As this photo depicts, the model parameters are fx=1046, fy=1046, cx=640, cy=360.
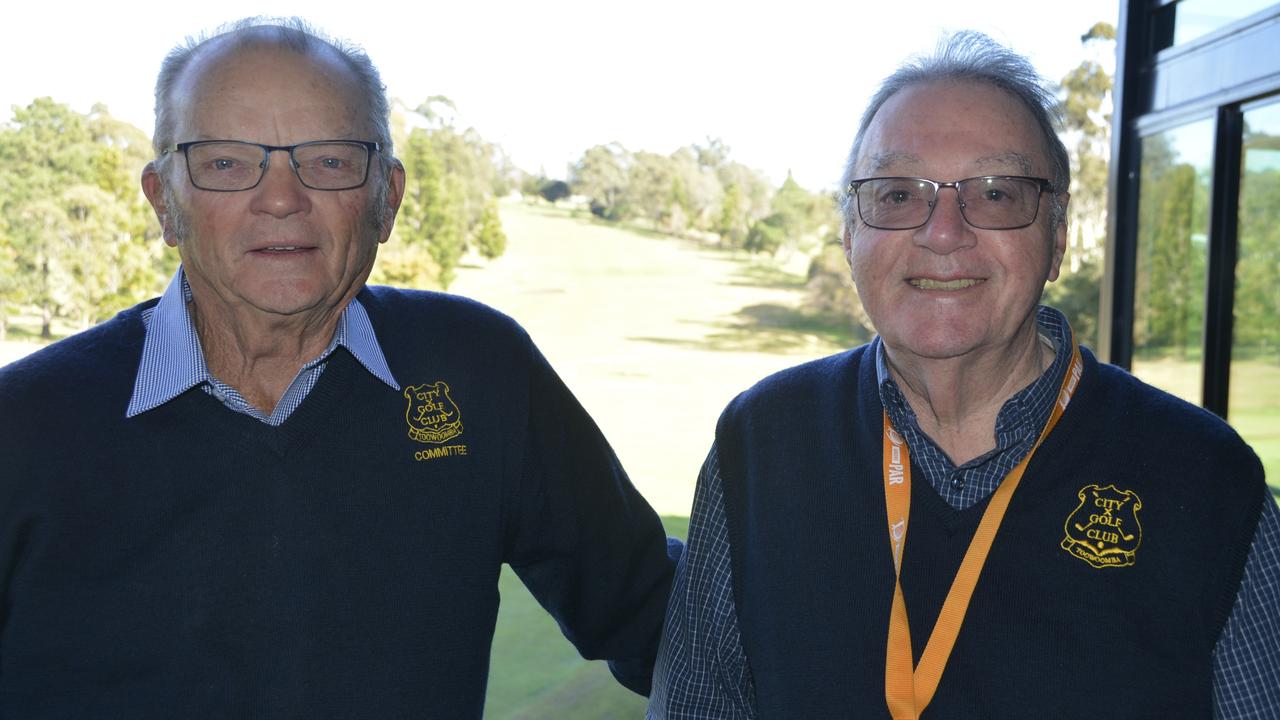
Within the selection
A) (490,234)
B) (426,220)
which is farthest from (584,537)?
(490,234)

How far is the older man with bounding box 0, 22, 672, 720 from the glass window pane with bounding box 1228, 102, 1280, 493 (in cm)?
733

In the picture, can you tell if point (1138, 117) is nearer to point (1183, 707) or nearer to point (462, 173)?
point (1183, 707)

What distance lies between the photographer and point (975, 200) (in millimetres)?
1515

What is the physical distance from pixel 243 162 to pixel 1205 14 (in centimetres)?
797

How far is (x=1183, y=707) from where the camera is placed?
4.48ft

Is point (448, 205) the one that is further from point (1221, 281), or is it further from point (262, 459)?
point (262, 459)

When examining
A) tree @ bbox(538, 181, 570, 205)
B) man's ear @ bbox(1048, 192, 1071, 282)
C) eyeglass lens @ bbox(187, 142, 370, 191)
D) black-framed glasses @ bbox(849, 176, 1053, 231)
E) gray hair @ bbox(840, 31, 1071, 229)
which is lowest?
man's ear @ bbox(1048, 192, 1071, 282)

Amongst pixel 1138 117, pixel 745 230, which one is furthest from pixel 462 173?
pixel 1138 117

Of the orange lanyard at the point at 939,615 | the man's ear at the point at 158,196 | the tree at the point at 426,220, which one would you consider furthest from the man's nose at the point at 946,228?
the tree at the point at 426,220

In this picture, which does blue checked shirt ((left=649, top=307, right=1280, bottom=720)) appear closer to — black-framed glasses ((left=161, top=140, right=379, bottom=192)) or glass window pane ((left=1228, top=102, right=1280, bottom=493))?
black-framed glasses ((left=161, top=140, right=379, bottom=192))

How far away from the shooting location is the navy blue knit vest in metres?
1.38

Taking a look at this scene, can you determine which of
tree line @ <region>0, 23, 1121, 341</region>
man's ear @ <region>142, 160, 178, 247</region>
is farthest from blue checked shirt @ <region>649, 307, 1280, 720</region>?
tree line @ <region>0, 23, 1121, 341</region>

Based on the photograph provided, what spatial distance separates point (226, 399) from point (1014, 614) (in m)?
1.17

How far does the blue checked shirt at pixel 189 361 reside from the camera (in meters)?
1.51
